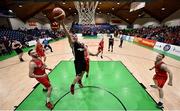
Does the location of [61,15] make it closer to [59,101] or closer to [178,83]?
[59,101]

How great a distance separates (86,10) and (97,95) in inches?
631

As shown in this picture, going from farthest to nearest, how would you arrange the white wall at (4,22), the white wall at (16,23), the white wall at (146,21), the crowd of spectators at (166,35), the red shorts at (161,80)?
1. the white wall at (146,21)
2. the white wall at (16,23)
3. the white wall at (4,22)
4. the crowd of spectators at (166,35)
5. the red shorts at (161,80)

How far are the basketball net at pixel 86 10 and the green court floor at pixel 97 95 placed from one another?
12.6 m

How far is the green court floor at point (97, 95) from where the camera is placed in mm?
4543

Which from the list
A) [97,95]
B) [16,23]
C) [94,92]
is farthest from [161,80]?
[16,23]

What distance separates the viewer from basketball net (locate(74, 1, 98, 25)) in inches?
710

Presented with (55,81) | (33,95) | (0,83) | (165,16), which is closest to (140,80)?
(55,81)

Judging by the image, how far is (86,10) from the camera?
19.5m

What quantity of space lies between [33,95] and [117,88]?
3109 millimetres

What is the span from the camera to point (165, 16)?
32281 millimetres

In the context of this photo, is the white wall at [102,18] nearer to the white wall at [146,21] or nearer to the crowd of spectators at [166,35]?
the white wall at [146,21]

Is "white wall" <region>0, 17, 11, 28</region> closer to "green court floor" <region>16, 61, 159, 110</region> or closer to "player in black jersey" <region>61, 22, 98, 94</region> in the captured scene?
"green court floor" <region>16, 61, 159, 110</region>

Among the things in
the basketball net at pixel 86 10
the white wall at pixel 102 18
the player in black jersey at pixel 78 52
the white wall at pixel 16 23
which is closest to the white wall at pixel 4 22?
the white wall at pixel 16 23

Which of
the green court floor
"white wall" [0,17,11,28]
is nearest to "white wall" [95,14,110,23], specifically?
"white wall" [0,17,11,28]
